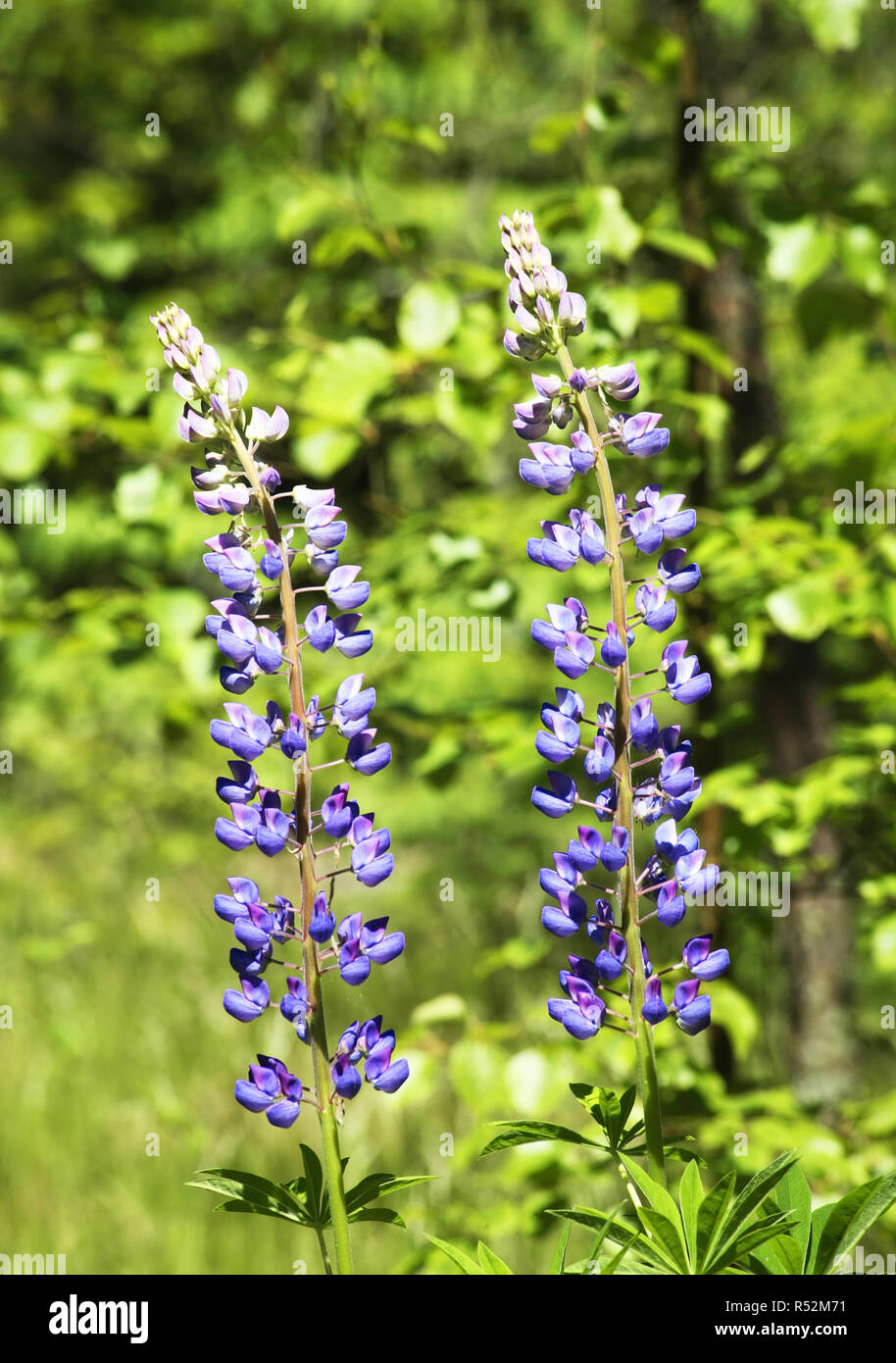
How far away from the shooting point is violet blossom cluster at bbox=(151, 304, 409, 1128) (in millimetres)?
1191

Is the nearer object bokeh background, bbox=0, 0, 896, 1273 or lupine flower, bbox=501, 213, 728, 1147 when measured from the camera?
lupine flower, bbox=501, 213, 728, 1147

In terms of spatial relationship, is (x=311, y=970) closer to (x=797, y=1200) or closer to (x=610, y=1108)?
(x=610, y=1108)

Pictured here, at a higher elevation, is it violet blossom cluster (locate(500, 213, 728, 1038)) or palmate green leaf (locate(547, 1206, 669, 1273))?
violet blossom cluster (locate(500, 213, 728, 1038))

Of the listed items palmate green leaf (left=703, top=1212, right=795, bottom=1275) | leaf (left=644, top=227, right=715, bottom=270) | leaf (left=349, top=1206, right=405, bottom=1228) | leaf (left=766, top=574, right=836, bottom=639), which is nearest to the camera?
palmate green leaf (left=703, top=1212, right=795, bottom=1275)

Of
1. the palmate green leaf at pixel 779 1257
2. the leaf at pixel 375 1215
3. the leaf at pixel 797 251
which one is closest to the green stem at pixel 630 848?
the palmate green leaf at pixel 779 1257

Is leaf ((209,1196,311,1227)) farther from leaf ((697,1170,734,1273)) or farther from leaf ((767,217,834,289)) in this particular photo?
leaf ((767,217,834,289))

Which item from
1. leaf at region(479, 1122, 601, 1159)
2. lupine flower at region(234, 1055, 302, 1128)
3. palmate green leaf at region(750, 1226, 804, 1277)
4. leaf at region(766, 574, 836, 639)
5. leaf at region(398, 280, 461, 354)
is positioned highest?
leaf at region(398, 280, 461, 354)

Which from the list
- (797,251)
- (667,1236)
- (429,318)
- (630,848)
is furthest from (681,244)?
(667,1236)

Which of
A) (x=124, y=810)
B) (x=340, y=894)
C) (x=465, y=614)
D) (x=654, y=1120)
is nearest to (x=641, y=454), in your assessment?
(x=654, y=1120)

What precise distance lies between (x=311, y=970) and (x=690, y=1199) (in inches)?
17.1

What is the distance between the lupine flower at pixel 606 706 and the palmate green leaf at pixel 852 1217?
19cm

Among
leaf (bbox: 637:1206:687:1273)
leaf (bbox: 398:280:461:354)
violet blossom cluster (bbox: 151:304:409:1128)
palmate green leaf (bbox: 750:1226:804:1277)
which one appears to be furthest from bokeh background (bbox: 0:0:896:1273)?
palmate green leaf (bbox: 750:1226:804:1277)

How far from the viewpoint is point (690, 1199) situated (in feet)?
4.03

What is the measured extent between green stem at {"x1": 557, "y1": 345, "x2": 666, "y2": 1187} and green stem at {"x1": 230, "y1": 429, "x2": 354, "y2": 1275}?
0.95 feet
